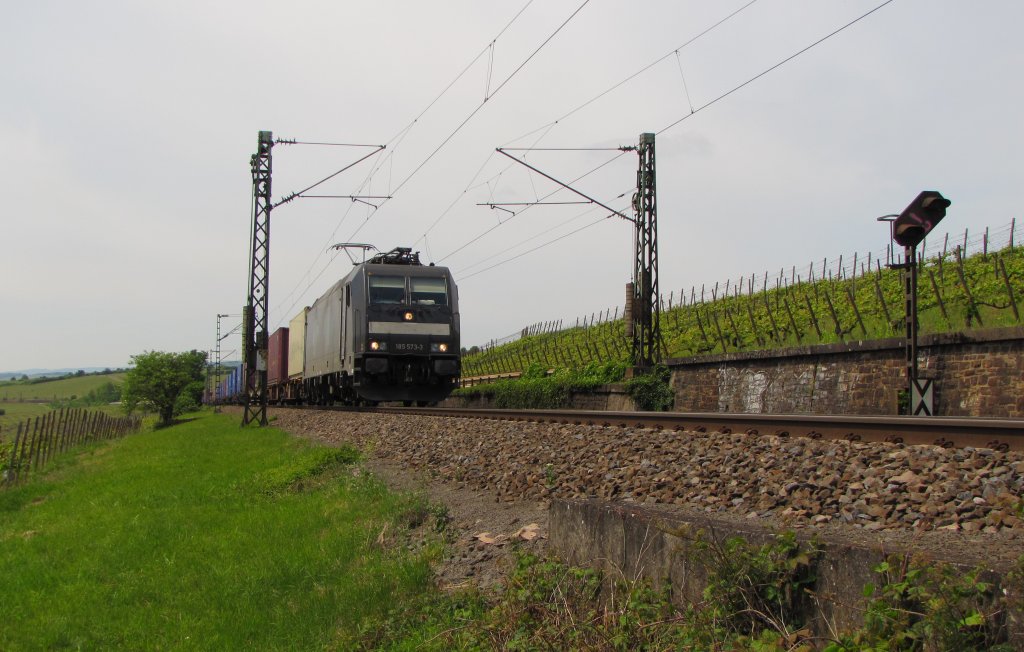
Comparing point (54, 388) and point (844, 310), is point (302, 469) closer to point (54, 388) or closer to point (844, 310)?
point (844, 310)

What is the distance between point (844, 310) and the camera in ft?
80.9

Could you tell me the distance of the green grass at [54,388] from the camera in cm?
15075

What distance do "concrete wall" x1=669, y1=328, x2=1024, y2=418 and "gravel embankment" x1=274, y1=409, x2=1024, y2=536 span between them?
743 cm

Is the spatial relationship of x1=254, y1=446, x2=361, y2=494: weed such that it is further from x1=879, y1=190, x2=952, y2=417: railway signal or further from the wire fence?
the wire fence

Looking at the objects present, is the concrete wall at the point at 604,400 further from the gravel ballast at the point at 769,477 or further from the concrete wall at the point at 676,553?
the concrete wall at the point at 676,553

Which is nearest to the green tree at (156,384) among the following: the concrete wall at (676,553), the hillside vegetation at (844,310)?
the hillside vegetation at (844,310)

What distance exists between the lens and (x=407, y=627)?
18.5ft

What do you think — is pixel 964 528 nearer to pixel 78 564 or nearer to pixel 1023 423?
pixel 1023 423

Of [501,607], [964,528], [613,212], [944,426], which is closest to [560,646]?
[501,607]

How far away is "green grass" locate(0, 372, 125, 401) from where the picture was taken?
151 metres

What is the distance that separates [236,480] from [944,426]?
9.35m

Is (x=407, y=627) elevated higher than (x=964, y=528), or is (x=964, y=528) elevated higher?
(x=964, y=528)

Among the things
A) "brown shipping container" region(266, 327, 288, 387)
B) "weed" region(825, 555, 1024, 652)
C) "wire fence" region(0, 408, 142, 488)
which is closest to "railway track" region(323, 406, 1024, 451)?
"weed" region(825, 555, 1024, 652)

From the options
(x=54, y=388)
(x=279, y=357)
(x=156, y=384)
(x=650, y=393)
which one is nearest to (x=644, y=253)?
(x=650, y=393)
